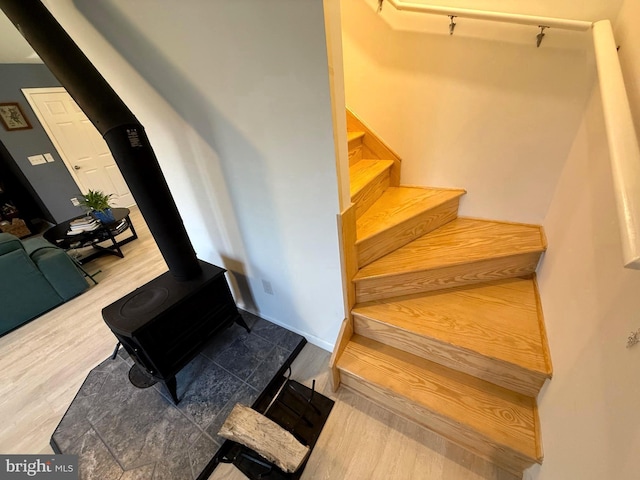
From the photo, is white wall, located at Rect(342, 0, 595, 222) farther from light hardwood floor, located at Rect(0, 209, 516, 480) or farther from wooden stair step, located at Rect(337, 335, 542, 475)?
light hardwood floor, located at Rect(0, 209, 516, 480)

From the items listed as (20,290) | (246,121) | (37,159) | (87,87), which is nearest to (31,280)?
(20,290)

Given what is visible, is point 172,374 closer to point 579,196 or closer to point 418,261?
point 418,261

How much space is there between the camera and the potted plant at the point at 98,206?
8.61ft

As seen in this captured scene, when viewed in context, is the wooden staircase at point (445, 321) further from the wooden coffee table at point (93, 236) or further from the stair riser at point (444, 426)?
the wooden coffee table at point (93, 236)

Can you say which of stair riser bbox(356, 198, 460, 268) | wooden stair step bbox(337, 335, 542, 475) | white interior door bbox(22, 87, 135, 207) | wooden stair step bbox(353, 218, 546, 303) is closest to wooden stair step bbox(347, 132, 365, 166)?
stair riser bbox(356, 198, 460, 268)

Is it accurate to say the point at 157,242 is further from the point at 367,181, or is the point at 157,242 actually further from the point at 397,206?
the point at 397,206

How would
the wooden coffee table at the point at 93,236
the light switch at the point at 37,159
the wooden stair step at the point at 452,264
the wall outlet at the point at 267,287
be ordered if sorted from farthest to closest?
1. the light switch at the point at 37,159
2. the wooden coffee table at the point at 93,236
3. the wall outlet at the point at 267,287
4. the wooden stair step at the point at 452,264

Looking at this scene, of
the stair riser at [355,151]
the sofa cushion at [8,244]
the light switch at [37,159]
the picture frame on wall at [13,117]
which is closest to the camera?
the stair riser at [355,151]

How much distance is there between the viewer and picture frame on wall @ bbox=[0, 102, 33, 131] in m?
3.33

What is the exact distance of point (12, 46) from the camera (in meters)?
2.81

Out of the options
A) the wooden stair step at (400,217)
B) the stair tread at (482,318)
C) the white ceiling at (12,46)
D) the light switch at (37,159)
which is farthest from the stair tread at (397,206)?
the light switch at (37,159)

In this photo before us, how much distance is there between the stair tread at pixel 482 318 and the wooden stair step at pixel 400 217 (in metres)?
0.33

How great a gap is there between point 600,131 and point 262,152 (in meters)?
1.40

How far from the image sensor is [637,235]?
18.0 inches
